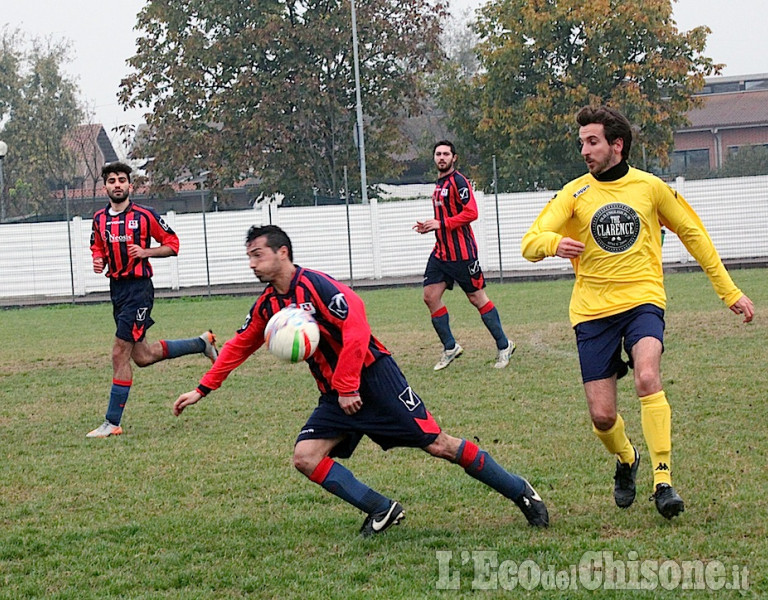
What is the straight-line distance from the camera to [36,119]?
50.0 m

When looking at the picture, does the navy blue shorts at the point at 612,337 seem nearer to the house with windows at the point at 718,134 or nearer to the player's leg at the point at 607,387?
the player's leg at the point at 607,387

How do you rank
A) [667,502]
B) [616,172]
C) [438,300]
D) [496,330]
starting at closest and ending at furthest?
1. [667,502]
2. [616,172]
3. [496,330]
4. [438,300]

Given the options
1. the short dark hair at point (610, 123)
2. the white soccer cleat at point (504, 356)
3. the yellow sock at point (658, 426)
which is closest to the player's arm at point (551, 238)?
the short dark hair at point (610, 123)

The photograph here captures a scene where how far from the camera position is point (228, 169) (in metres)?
35.2

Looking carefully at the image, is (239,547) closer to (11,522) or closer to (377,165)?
(11,522)

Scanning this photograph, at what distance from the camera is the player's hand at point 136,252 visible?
8.09m

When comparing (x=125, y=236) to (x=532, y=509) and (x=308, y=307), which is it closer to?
(x=308, y=307)

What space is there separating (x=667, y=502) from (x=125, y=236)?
4.97 meters

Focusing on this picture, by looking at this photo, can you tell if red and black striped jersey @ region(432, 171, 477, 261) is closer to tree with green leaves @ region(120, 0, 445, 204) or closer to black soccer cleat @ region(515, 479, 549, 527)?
black soccer cleat @ region(515, 479, 549, 527)

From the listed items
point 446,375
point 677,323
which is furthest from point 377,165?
point 446,375

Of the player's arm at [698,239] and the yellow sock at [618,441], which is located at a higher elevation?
the player's arm at [698,239]

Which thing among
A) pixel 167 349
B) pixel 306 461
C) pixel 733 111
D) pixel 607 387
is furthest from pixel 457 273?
pixel 733 111

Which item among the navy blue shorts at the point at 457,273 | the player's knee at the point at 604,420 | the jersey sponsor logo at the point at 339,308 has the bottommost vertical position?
the player's knee at the point at 604,420

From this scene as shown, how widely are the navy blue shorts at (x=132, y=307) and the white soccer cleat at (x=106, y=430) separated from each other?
680mm
